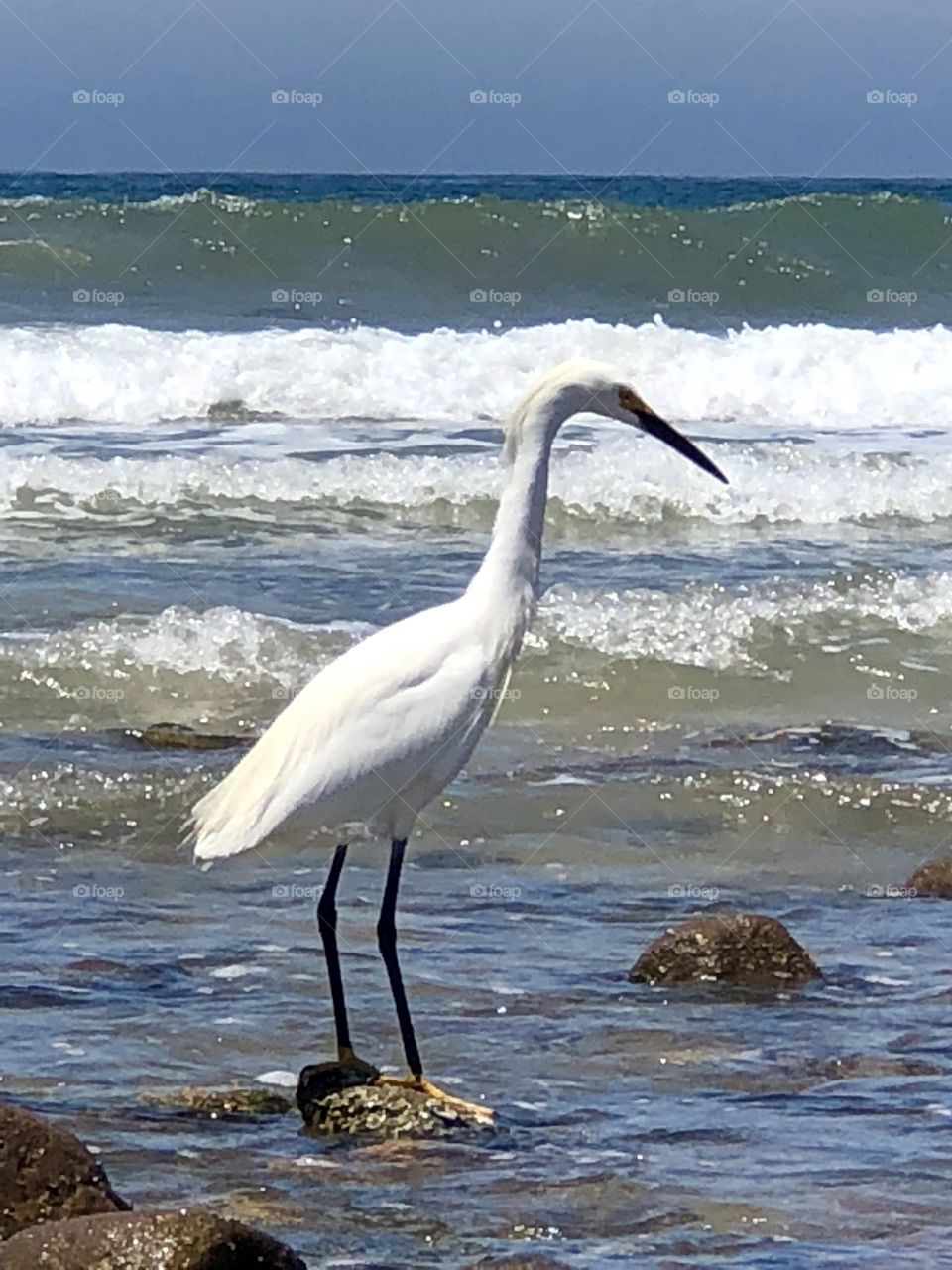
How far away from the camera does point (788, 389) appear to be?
17672mm

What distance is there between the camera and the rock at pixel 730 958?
5.46 meters

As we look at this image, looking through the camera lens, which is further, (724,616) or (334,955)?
(724,616)

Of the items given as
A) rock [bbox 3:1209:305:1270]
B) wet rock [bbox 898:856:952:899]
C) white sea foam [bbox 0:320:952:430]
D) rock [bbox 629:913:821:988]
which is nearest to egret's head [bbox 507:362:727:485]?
rock [bbox 629:913:821:988]

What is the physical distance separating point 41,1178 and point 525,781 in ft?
13.3

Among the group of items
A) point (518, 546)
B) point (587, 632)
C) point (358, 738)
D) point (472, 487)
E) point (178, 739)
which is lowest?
point (178, 739)

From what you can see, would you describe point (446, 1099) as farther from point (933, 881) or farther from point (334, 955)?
point (933, 881)

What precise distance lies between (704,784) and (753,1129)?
3068mm

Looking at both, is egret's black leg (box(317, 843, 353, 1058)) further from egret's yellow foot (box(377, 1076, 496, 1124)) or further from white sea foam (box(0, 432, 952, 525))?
white sea foam (box(0, 432, 952, 525))

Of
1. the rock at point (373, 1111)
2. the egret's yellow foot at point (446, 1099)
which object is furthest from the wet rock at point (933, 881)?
the rock at point (373, 1111)

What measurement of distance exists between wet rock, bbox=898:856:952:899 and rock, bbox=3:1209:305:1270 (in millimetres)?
3308

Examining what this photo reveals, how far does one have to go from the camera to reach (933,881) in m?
6.34

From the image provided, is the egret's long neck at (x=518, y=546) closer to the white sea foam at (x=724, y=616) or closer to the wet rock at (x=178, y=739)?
the wet rock at (x=178, y=739)

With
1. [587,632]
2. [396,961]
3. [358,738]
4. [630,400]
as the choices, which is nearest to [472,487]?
[587,632]

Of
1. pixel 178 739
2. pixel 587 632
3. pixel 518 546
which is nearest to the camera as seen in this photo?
pixel 518 546
